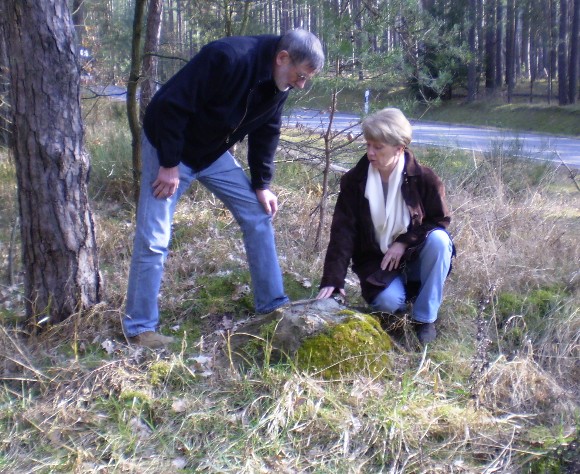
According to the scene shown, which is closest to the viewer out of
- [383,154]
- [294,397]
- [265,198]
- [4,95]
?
[294,397]

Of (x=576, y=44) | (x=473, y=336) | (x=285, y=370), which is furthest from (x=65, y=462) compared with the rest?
(x=576, y=44)

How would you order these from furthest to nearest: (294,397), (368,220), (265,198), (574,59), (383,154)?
(574,59), (265,198), (368,220), (383,154), (294,397)

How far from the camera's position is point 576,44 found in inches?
1133

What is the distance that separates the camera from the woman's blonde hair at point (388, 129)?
396 cm

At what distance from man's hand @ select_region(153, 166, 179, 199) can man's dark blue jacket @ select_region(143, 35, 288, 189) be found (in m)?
0.05

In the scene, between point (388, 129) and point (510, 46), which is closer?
point (388, 129)

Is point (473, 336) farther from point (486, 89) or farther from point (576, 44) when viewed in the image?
point (486, 89)

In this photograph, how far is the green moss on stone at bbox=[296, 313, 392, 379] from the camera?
370cm

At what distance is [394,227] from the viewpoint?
4199 mm

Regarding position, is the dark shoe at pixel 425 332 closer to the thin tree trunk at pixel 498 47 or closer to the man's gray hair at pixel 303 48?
the man's gray hair at pixel 303 48

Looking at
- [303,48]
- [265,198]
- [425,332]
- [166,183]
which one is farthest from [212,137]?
[425,332]

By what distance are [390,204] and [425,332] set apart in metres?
0.79

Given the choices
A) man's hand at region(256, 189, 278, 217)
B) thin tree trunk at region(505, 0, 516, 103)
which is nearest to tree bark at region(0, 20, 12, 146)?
man's hand at region(256, 189, 278, 217)

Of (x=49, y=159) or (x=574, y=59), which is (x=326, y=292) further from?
(x=574, y=59)
